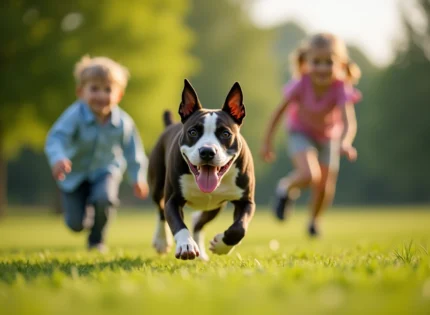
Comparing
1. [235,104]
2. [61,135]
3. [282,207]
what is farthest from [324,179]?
[235,104]

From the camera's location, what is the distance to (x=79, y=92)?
22.5 ft

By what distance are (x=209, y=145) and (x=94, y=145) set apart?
10.2ft

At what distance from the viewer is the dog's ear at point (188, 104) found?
446 centimetres

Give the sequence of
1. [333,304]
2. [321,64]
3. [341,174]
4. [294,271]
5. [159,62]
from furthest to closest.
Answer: [341,174] → [159,62] → [321,64] → [294,271] → [333,304]

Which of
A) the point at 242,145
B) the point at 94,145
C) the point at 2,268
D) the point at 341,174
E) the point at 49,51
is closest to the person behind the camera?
the point at 2,268

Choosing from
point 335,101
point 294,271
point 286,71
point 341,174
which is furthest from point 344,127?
point 286,71

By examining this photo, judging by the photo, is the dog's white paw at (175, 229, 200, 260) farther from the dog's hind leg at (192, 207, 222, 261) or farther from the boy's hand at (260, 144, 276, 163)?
the boy's hand at (260, 144, 276, 163)

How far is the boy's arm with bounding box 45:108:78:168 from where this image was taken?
6129mm

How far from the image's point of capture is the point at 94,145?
679cm

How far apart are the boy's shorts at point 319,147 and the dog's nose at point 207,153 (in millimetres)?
4489

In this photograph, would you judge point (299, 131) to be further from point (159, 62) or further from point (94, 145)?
A: point (159, 62)

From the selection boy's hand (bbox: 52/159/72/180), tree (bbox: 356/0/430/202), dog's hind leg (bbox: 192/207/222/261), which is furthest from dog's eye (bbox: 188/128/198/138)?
tree (bbox: 356/0/430/202)

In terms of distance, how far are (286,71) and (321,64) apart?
31.1m

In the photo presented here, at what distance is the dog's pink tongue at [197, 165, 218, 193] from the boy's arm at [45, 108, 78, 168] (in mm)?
2407
